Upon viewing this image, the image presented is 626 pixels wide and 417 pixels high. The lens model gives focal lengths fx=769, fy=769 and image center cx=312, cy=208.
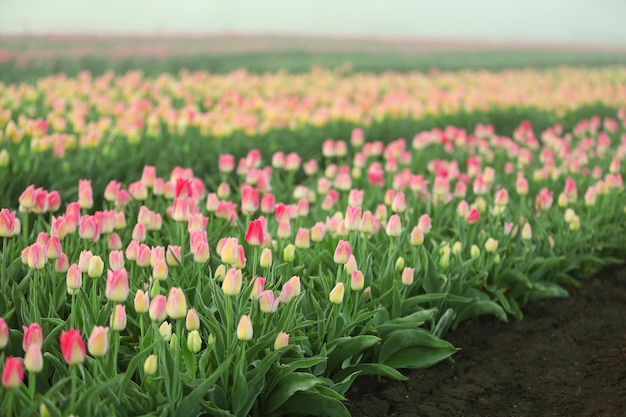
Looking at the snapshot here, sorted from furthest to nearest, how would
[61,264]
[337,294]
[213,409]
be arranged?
[61,264], [337,294], [213,409]

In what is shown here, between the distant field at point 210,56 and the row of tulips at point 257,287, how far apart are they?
735 cm

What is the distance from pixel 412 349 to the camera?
3137mm

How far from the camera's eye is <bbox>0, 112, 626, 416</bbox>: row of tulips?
7.41 ft

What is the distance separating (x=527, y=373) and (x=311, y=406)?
3.87 feet

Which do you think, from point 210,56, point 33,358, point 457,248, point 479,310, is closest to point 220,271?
point 33,358

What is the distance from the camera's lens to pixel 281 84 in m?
9.96

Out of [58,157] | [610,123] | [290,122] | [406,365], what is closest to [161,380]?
[406,365]

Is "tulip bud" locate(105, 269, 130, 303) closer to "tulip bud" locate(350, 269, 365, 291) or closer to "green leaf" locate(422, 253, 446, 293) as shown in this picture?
"tulip bud" locate(350, 269, 365, 291)

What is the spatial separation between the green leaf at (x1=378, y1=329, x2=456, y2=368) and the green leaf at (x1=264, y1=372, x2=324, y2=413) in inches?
24.8

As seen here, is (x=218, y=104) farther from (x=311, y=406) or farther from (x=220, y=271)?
(x=311, y=406)

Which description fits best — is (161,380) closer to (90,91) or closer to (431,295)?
(431,295)

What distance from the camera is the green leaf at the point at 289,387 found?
2.48m

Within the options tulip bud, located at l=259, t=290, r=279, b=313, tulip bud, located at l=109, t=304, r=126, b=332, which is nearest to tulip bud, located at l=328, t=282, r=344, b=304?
tulip bud, located at l=259, t=290, r=279, b=313

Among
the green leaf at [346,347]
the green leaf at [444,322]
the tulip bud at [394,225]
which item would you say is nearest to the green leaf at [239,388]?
the green leaf at [346,347]
